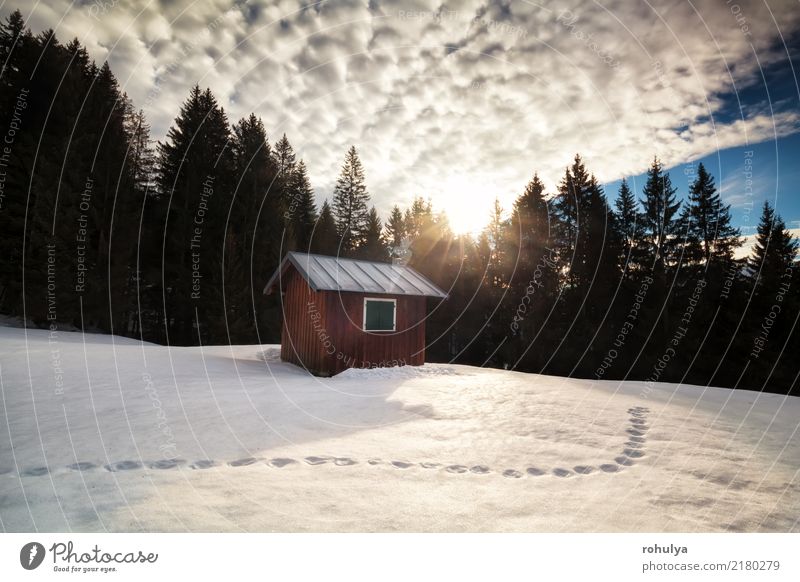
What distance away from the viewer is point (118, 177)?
22.1m

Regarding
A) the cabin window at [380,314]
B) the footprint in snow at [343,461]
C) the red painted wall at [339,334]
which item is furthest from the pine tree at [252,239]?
the footprint in snow at [343,461]

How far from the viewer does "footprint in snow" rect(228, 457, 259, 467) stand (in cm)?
377

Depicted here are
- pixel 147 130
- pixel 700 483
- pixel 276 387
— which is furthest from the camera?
pixel 147 130

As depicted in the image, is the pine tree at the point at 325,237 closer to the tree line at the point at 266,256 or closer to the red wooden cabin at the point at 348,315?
the tree line at the point at 266,256

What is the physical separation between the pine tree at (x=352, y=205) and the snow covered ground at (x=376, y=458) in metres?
37.8

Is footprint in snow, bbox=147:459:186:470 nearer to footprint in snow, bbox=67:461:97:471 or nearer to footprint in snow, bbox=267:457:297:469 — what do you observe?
footprint in snow, bbox=67:461:97:471

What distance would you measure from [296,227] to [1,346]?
25502mm

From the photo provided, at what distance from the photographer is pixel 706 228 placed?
78.8 feet

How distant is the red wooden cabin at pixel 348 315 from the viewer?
1173 centimetres

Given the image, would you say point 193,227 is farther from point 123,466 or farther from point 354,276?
point 123,466

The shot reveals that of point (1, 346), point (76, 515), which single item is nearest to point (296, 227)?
point (1, 346)
